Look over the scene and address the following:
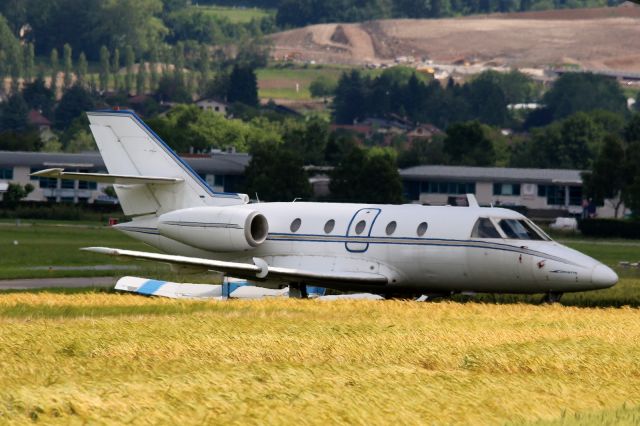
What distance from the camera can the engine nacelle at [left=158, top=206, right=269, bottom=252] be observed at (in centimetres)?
4866

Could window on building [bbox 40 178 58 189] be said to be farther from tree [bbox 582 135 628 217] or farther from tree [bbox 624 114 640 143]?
tree [bbox 624 114 640 143]

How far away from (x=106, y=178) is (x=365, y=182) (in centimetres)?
10012

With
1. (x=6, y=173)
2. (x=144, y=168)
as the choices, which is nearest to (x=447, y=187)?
(x=6, y=173)

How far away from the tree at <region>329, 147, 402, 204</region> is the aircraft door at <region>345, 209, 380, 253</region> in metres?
99.7

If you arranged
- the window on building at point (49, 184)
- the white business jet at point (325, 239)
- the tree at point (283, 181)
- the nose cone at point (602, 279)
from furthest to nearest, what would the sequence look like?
1. the window on building at point (49, 184)
2. the tree at point (283, 181)
3. the white business jet at point (325, 239)
4. the nose cone at point (602, 279)

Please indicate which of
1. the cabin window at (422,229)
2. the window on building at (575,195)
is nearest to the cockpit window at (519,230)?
the cabin window at (422,229)

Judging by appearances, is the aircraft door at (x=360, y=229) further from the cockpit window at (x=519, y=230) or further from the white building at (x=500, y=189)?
the white building at (x=500, y=189)

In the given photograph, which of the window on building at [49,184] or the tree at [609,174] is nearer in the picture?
the tree at [609,174]

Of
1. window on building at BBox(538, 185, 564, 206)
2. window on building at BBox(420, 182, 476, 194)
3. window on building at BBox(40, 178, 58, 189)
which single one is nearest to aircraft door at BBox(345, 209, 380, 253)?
window on building at BBox(40, 178, 58, 189)

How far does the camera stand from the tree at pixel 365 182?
148 m

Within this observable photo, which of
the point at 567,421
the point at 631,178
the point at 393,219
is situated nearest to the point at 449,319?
the point at 393,219

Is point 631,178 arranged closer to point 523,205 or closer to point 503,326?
point 523,205

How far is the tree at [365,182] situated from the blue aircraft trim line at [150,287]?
97.5 meters

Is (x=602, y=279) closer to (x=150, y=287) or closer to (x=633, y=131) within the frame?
(x=150, y=287)
